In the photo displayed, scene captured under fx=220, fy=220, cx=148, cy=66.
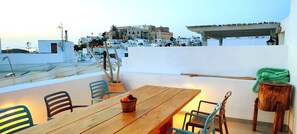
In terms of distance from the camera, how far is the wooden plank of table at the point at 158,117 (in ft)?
5.29

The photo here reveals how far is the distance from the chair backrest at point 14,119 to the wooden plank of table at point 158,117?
3.07 feet

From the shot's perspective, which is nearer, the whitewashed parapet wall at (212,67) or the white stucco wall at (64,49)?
the whitewashed parapet wall at (212,67)

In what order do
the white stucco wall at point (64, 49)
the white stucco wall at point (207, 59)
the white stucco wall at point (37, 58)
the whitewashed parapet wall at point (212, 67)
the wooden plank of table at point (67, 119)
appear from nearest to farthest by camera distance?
the wooden plank of table at point (67, 119)
the whitewashed parapet wall at point (212, 67)
the white stucco wall at point (207, 59)
the white stucco wall at point (37, 58)
the white stucco wall at point (64, 49)

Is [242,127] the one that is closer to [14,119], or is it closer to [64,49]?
[14,119]

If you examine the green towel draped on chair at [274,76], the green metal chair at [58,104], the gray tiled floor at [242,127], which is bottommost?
the gray tiled floor at [242,127]

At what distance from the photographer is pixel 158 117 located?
1898 mm

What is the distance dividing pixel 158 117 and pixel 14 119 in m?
1.20

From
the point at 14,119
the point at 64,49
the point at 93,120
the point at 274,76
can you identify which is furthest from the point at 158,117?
the point at 64,49

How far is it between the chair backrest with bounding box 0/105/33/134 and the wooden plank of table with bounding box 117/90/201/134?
936 millimetres

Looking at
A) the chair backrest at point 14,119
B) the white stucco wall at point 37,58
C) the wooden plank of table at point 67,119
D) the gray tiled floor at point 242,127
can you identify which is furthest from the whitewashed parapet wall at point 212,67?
the white stucco wall at point 37,58

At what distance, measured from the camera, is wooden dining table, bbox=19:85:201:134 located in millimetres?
1598

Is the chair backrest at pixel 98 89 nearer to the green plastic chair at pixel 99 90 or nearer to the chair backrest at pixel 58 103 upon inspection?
the green plastic chair at pixel 99 90

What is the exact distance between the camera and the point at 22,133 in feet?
5.03

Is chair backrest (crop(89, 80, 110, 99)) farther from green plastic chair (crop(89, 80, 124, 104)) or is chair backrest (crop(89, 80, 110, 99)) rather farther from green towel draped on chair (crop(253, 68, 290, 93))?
green towel draped on chair (crop(253, 68, 290, 93))
